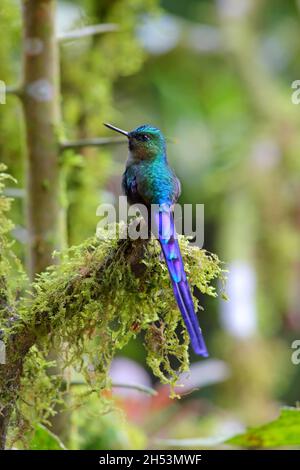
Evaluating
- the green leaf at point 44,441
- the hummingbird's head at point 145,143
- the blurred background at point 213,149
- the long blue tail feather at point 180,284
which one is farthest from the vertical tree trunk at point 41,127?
the long blue tail feather at point 180,284

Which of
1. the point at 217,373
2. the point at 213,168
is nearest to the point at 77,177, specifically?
the point at 217,373

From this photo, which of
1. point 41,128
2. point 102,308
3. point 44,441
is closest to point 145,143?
point 41,128

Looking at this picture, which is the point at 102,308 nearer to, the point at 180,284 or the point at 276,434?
the point at 180,284

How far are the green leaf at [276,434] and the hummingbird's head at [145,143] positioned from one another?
2.11 ft

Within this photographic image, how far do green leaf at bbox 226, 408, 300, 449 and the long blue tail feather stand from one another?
372 mm

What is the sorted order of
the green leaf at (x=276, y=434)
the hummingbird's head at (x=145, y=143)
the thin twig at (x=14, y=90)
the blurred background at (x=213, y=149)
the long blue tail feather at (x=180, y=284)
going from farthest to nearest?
the blurred background at (x=213, y=149)
the thin twig at (x=14, y=90)
the hummingbird's head at (x=145, y=143)
the green leaf at (x=276, y=434)
the long blue tail feather at (x=180, y=284)

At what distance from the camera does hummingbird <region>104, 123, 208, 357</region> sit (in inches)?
60.4

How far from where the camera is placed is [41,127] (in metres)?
2.37

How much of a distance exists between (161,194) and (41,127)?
2.07 feet

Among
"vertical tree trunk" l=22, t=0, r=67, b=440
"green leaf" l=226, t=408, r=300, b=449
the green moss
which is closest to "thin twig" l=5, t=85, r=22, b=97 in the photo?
Result: "vertical tree trunk" l=22, t=0, r=67, b=440

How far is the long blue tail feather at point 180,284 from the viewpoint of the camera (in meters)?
1.50

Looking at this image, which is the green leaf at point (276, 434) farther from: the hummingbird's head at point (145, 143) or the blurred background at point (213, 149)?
the blurred background at point (213, 149)

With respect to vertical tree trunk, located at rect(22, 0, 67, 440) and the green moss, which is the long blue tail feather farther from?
vertical tree trunk, located at rect(22, 0, 67, 440)

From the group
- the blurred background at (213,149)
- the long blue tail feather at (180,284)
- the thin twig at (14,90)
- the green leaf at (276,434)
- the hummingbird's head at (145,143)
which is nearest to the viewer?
the long blue tail feather at (180,284)
